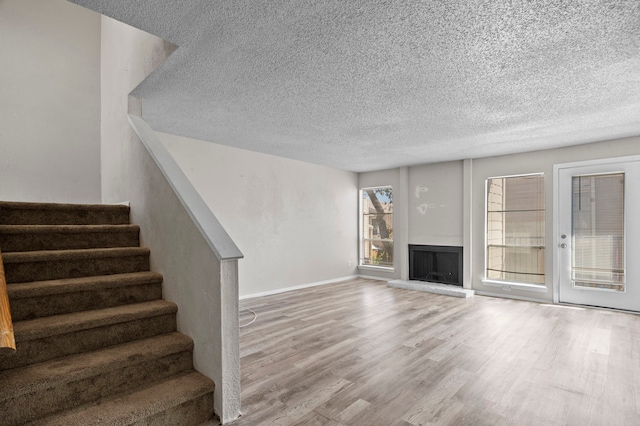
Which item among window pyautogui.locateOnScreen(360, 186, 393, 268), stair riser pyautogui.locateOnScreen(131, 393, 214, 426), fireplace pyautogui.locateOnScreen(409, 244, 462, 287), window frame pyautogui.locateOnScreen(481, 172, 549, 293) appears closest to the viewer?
stair riser pyautogui.locateOnScreen(131, 393, 214, 426)

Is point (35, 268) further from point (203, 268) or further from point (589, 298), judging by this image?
point (589, 298)

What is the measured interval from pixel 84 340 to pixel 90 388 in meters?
0.31

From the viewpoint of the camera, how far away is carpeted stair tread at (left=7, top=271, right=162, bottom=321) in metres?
1.90

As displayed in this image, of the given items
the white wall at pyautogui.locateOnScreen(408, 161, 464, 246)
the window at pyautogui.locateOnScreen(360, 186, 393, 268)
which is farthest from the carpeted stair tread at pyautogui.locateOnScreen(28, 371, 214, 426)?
the window at pyautogui.locateOnScreen(360, 186, 393, 268)

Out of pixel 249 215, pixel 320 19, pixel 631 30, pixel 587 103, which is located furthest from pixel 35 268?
pixel 587 103

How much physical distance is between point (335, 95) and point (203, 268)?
1.95m

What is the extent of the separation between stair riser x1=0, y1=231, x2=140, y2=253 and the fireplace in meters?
5.14

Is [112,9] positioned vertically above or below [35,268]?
above

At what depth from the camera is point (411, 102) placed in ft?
10.3

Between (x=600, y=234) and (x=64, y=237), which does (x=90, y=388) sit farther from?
(x=600, y=234)

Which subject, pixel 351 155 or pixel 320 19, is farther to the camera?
pixel 351 155

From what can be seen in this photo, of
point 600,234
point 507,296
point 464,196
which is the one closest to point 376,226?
point 464,196

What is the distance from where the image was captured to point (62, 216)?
107 inches

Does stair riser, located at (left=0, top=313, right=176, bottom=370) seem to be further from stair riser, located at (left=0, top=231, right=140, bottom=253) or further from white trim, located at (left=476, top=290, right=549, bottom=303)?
white trim, located at (left=476, top=290, right=549, bottom=303)
